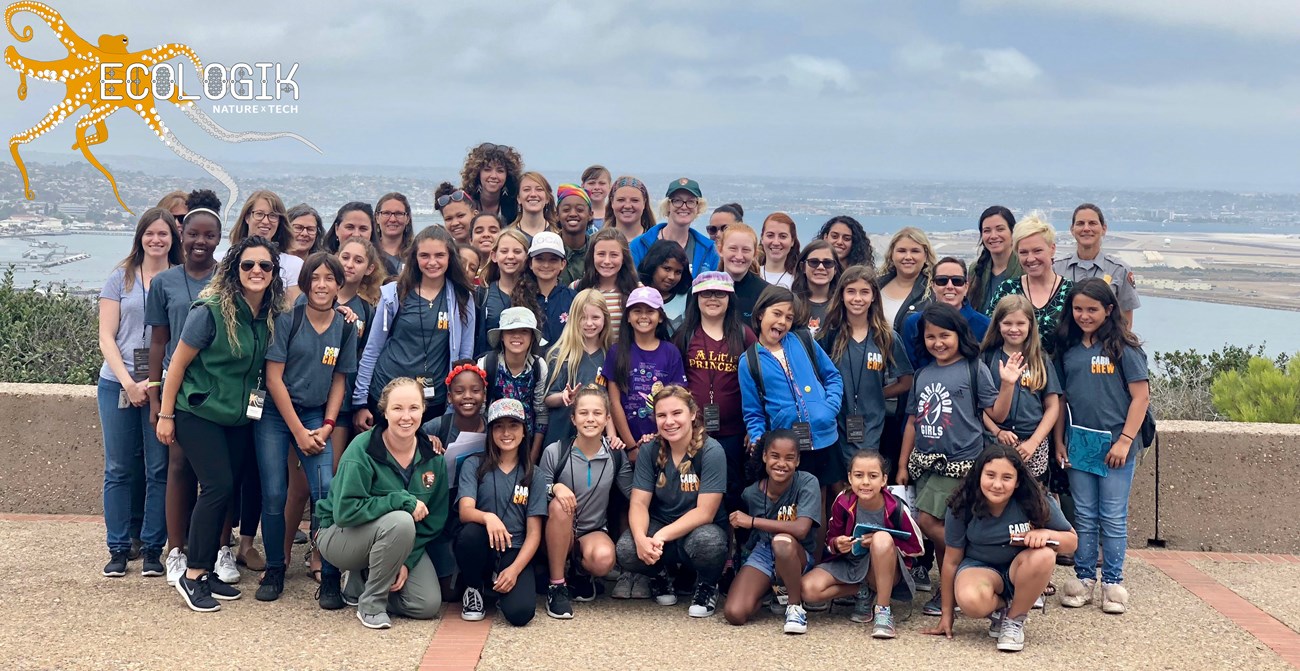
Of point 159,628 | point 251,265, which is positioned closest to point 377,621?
point 159,628

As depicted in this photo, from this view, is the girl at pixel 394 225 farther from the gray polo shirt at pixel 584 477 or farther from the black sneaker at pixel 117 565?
the black sneaker at pixel 117 565

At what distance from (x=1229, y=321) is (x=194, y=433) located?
15.2 meters

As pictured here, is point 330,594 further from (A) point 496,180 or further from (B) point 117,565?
(A) point 496,180

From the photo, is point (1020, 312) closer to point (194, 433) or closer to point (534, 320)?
point (534, 320)

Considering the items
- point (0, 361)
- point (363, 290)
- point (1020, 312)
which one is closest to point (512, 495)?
point (363, 290)

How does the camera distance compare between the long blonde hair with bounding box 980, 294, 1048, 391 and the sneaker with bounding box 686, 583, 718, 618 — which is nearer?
the sneaker with bounding box 686, 583, 718, 618

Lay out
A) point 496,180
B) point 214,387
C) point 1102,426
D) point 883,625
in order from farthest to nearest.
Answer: point 496,180
point 1102,426
point 214,387
point 883,625

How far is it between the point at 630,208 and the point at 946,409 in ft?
8.79

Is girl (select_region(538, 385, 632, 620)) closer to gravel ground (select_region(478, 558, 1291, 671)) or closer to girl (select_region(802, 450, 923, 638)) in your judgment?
gravel ground (select_region(478, 558, 1291, 671))

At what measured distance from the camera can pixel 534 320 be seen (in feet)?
19.8

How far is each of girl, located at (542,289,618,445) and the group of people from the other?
17mm

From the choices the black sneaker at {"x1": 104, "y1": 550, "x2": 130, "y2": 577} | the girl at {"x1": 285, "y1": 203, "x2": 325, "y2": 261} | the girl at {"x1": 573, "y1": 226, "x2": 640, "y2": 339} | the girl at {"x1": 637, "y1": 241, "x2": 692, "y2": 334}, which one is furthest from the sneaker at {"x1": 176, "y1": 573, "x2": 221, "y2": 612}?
the girl at {"x1": 637, "y1": 241, "x2": 692, "y2": 334}

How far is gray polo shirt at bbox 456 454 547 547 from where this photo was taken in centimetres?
578

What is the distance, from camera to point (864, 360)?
618 centimetres
